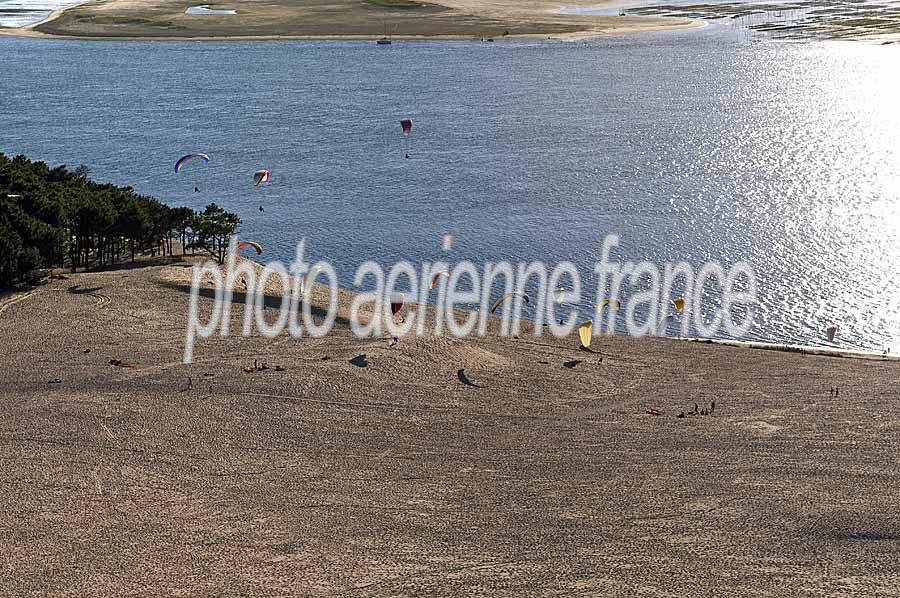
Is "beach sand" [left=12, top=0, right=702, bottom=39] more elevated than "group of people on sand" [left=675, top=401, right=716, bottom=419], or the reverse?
"beach sand" [left=12, top=0, right=702, bottom=39]

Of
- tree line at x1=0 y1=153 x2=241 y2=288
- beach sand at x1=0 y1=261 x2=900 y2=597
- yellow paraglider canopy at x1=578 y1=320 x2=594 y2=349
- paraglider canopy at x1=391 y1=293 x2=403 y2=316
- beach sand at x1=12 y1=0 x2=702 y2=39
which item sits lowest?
A: beach sand at x1=0 y1=261 x2=900 y2=597

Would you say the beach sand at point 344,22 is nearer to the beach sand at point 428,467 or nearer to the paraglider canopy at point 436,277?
the paraglider canopy at point 436,277

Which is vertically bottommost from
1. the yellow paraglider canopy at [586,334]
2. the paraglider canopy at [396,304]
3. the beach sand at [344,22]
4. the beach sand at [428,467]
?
the beach sand at [428,467]

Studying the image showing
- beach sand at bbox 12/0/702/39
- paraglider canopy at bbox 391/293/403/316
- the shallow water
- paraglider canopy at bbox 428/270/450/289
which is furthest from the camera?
beach sand at bbox 12/0/702/39

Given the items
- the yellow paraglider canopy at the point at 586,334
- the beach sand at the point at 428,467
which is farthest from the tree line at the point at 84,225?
the yellow paraglider canopy at the point at 586,334

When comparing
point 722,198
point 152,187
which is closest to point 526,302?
point 722,198

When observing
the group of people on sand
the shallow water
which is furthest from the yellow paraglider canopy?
the group of people on sand

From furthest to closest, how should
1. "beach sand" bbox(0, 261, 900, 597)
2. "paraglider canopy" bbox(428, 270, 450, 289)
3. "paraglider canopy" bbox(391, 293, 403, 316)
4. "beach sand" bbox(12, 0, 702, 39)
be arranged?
"beach sand" bbox(12, 0, 702, 39) < "paraglider canopy" bbox(428, 270, 450, 289) < "paraglider canopy" bbox(391, 293, 403, 316) < "beach sand" bbox(0, 261, 900, 597)

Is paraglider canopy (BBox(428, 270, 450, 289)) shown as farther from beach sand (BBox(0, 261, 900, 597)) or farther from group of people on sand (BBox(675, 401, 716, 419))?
group of people on sand (BBox(675, 401, 716, 419))

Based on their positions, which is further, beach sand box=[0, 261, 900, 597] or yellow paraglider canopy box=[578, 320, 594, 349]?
yellow paraglider canopy box=[578, 320, 594, 349]
